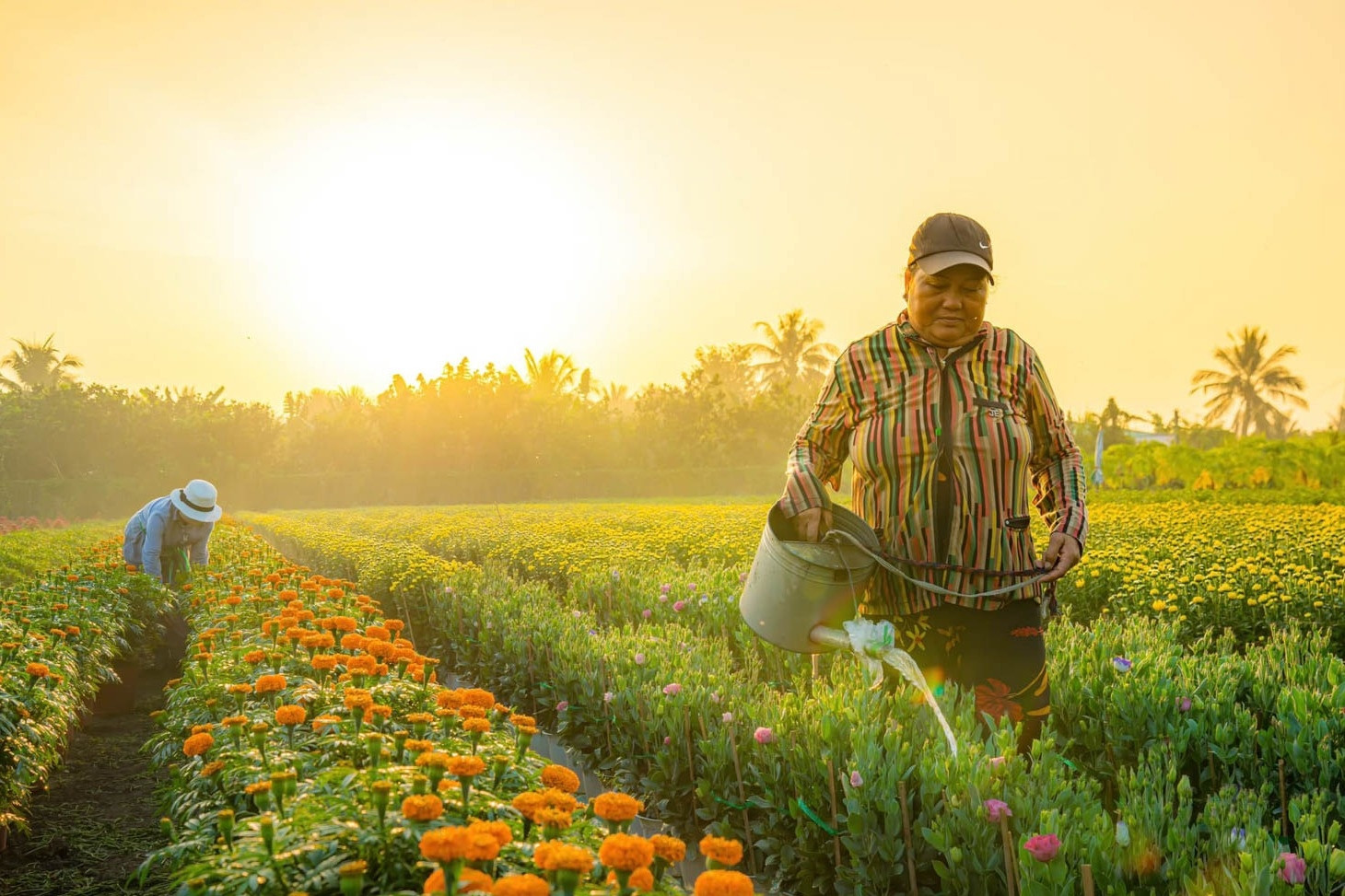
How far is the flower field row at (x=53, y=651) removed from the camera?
356 cm

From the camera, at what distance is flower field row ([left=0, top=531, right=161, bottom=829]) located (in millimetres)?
3559

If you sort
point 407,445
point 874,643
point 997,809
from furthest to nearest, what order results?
point 407,445
point 874,643
point 997,809

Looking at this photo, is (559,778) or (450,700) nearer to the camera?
(559,778)

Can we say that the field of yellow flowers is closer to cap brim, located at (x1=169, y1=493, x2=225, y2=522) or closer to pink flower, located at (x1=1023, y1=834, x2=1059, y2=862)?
pink flower, located at (x1=1023, y1=834, x2=1059, y2=862)

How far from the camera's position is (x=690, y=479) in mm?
37438

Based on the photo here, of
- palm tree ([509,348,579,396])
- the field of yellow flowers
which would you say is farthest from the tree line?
the field of yellow flowers

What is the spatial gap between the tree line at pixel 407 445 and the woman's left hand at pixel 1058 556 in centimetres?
3436

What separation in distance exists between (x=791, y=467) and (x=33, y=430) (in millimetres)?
41838

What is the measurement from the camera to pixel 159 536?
7.62m

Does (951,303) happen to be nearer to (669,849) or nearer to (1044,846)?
(1044,846)

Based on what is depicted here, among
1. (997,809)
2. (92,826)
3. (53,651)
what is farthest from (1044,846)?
(53,651)

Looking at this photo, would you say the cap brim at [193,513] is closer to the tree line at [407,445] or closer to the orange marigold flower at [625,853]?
the orange marigold flower at [625,853]

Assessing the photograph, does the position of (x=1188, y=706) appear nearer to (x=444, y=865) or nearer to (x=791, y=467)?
(x=791, y=467)

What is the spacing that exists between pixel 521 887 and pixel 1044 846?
124 cm
